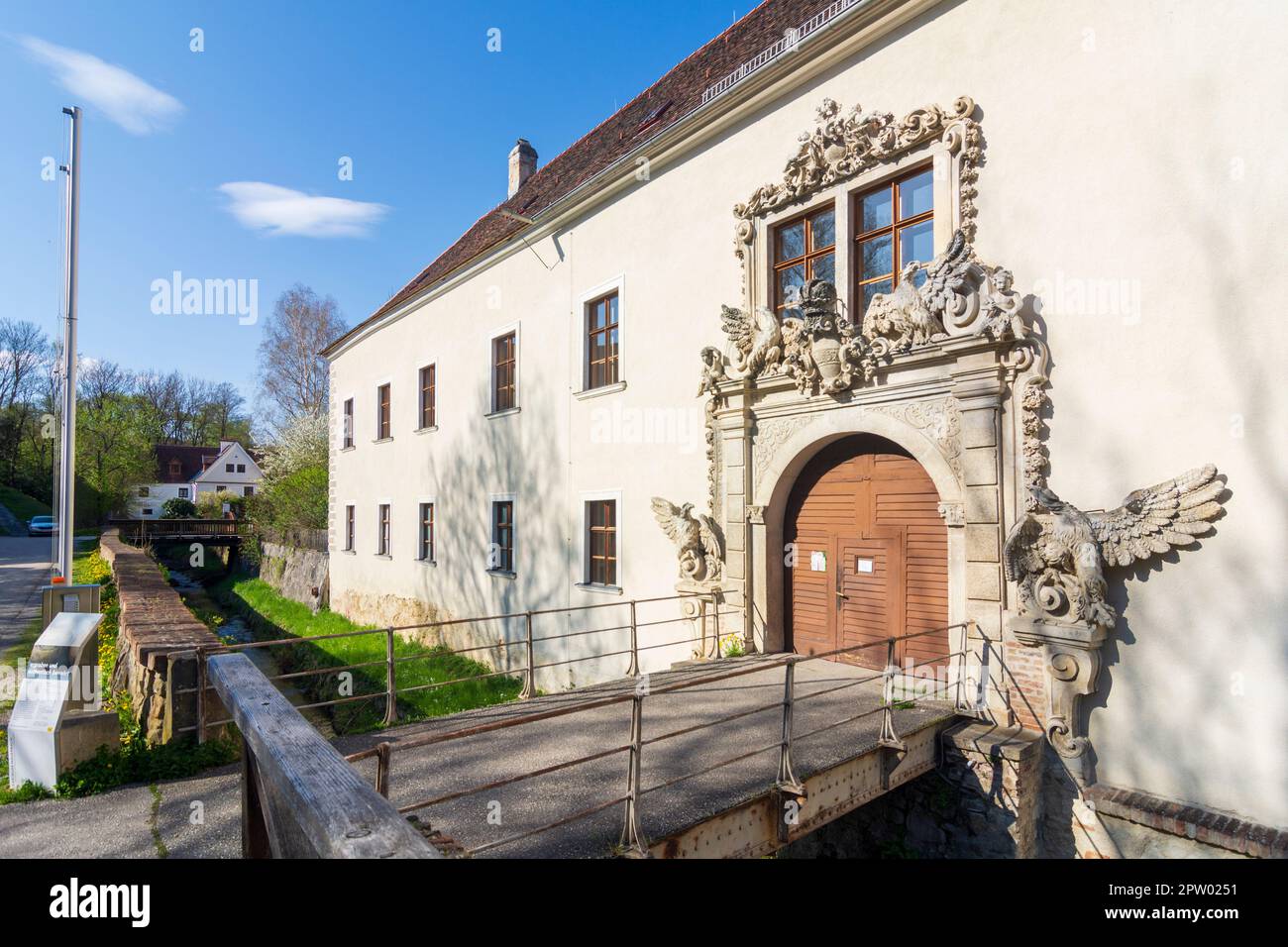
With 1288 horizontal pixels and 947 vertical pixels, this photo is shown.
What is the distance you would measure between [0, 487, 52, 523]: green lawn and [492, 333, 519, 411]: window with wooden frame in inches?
1559

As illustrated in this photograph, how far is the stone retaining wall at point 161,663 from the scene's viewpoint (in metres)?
5.82

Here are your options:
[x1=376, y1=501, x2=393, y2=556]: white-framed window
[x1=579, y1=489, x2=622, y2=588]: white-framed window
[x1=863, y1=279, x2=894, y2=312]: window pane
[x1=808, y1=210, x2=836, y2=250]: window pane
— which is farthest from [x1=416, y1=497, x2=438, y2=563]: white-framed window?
[x1=863, y1=279, x2=894, y2=312]: window pane

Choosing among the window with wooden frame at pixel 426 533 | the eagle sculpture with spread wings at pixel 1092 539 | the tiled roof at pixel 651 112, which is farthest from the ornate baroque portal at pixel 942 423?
the window with wooden frame at pixel 426 533

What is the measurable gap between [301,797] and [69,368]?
10049mm

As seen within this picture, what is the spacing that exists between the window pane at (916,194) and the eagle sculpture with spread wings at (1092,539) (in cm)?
332

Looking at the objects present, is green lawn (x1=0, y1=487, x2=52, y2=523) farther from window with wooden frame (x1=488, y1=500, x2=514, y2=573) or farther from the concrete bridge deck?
the concrete bridge deck

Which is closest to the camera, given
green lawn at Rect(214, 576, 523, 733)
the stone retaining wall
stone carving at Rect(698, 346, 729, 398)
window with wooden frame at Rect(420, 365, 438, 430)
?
the stone retaining wall

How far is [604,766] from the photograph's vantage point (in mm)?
5520

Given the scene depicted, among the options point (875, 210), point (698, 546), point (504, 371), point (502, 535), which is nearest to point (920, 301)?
point (875, 210)

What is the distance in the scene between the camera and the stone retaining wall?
5818 mm

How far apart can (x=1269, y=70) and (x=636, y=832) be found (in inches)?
281

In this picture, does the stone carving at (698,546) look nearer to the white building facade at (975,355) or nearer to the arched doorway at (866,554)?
the white building facade at (975,355)

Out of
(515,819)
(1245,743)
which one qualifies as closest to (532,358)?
(515,819)

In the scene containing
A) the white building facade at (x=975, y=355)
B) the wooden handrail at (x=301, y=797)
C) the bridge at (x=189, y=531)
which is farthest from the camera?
the bridge at (x=189, y=531)
